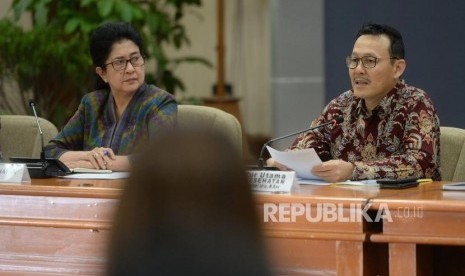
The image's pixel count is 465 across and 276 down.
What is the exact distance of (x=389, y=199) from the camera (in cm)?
264

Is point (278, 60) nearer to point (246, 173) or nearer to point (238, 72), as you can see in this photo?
point (238, 72)

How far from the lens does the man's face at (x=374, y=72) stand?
11.6 ft

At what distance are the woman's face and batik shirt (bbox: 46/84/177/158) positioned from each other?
0.05 meters

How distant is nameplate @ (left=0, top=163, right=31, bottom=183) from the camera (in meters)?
3.22

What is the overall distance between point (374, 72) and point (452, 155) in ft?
1.51

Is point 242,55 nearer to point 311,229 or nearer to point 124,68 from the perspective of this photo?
point 124,68

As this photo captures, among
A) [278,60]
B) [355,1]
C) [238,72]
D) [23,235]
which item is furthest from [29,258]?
[238,72]

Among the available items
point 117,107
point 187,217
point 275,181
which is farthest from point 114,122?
point 187,217

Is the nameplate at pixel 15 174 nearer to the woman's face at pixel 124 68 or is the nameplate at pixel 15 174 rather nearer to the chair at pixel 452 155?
the woman's face at pixel 124 68

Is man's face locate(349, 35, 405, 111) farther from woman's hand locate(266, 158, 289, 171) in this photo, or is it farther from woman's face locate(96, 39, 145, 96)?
woman's face locate(96, 39, 145, 96)

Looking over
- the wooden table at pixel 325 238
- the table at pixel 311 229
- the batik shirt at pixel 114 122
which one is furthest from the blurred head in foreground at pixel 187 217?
the batik shirt at pixel 114 122

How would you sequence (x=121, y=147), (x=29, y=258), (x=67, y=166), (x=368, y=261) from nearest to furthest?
(x=368, y=261)
(x=29, y=258)
(x=67, y=166)
(x=121, y=147)

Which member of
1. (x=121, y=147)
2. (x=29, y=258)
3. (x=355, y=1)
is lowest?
(x=29, y=258)

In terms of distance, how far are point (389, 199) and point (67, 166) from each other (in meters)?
1.49
